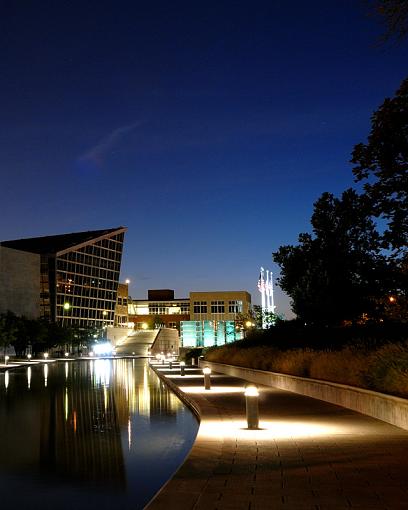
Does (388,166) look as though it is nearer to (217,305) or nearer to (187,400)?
(187,400)

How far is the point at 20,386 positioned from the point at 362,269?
17430 mm

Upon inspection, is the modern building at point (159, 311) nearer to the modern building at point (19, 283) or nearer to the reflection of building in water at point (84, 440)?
the modern building at point (19, 283)

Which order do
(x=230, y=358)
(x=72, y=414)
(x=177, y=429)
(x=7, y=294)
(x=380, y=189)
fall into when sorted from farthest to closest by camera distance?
(x=7, y=294) < (x=230, y=358) < (x=380, y=189) < (x=72, y=414) < (x=177, y=429)

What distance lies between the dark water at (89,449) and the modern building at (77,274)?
9602 centimetres

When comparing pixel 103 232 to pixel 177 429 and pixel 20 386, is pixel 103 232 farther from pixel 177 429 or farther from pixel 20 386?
pixel 177 429

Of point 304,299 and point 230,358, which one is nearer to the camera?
point 304,299

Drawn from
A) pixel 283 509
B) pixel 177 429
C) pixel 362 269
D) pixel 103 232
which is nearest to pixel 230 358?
pixel 362 269

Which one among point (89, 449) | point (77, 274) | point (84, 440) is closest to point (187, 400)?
point (84, 440)

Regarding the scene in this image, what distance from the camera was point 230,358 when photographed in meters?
38.8

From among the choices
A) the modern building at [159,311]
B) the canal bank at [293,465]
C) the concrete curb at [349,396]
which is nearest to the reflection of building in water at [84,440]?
the canal bank at [293,465]

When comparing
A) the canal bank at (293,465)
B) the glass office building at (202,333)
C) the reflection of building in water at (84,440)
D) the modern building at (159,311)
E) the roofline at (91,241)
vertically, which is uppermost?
the roofline at (91,241)

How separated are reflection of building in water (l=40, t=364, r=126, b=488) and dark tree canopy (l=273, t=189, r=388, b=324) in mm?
14659

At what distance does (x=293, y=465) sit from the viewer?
8750mm

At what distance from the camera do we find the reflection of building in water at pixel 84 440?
977 cm
